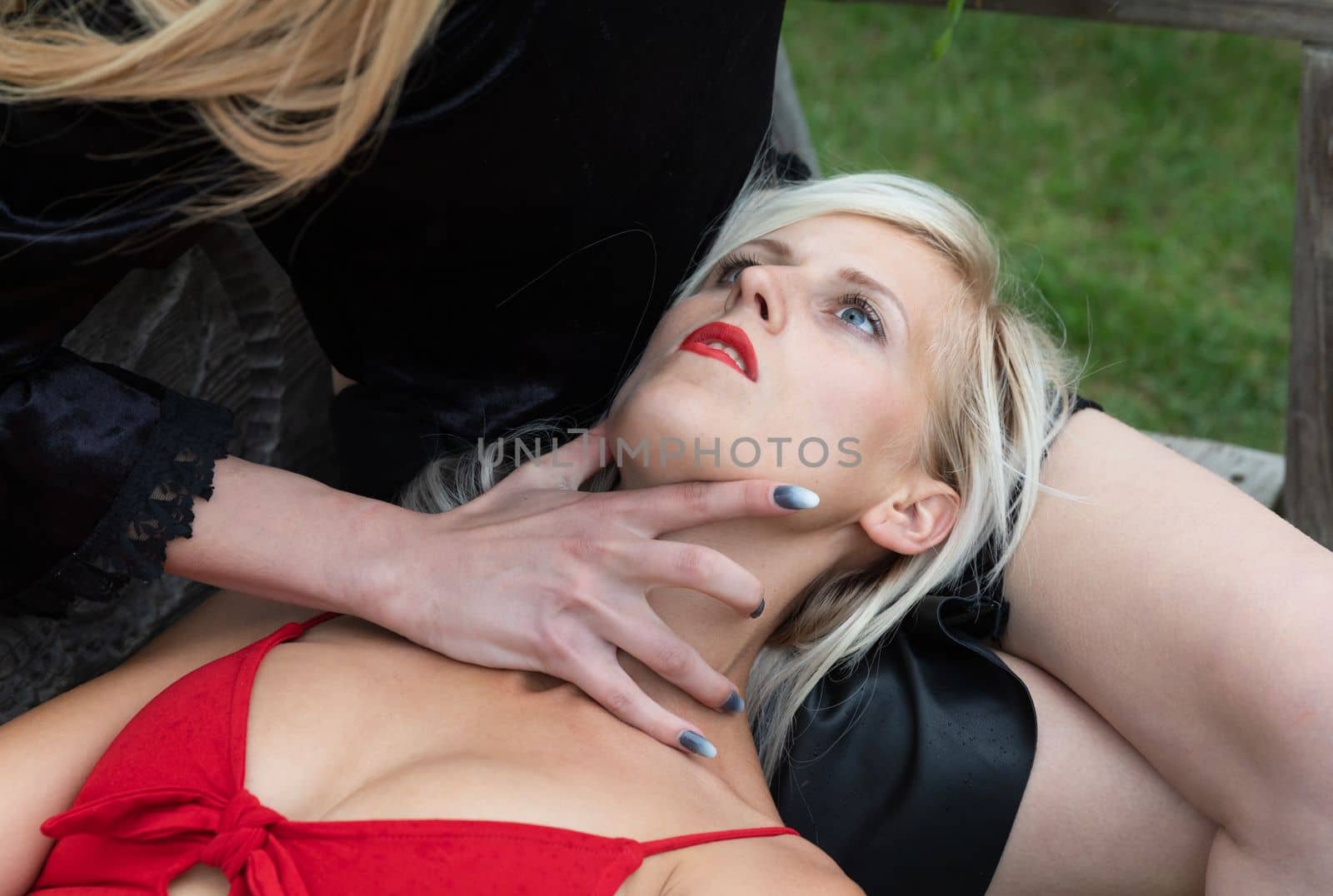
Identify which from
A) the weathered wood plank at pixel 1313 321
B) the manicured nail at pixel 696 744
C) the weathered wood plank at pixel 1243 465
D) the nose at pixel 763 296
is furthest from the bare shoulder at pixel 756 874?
the weathered wood plank at pixel 1243 465

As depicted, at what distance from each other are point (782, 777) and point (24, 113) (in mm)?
1313

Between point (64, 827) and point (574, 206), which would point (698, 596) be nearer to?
point (574, 206)

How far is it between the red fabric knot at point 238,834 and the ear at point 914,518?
34.9 inches

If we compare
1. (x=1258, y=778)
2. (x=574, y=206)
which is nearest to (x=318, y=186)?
(x=574, y=206)

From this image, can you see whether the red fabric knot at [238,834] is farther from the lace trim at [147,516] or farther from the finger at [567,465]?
the finger at [567,465]

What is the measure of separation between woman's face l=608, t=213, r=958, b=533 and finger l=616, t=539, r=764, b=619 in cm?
13

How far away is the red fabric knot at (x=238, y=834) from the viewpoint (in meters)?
1.35

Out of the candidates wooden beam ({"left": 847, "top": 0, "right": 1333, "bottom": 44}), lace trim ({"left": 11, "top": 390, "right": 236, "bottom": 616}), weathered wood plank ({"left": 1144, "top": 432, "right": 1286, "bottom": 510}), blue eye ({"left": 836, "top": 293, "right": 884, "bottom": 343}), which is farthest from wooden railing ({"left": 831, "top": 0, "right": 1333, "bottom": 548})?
lace trim ({"left": 11, "top": 390, "right": 236, "bottom": 616})

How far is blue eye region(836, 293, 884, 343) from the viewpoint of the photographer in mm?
1750

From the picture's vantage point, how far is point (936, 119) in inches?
202

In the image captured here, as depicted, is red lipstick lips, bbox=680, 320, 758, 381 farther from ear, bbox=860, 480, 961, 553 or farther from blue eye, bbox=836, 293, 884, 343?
ear, bbox=860, 480, 961, 553

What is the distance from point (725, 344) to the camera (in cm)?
167

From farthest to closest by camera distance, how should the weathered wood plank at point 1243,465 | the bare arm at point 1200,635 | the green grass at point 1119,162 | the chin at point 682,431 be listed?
the green grass at point 1119,162 < the weathered wood plank at point 1243,465 < the chin at point 682,431 < the bare arm at point 1200,635

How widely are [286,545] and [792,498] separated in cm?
65
